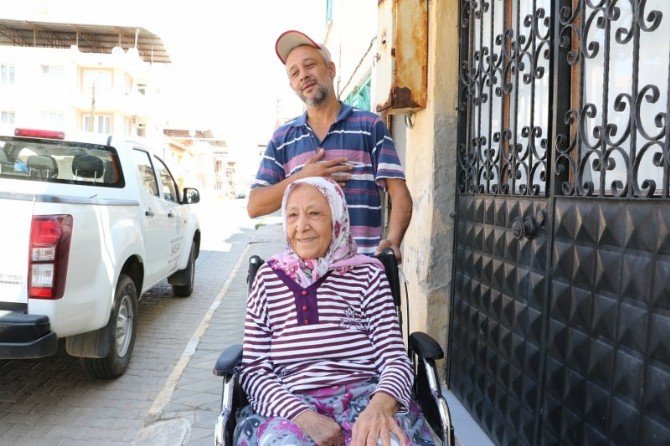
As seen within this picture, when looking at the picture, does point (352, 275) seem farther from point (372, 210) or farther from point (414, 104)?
point (414, 104)

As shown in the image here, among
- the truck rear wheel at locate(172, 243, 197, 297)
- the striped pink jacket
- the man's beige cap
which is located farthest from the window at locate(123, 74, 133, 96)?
the striped pink jacket

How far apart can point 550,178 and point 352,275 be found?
1074mm

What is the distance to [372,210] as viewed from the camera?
2.75m

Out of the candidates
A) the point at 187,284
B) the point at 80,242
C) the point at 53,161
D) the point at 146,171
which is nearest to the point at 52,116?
the point at 187,284

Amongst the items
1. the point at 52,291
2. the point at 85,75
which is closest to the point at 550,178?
the point at 52,291

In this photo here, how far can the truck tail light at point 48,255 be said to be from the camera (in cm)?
338

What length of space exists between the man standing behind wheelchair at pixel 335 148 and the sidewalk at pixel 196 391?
5.21ft

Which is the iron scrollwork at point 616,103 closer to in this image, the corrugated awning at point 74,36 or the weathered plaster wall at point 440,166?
the weathered plaster wall at point 440,166

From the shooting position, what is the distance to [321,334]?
2.02 m

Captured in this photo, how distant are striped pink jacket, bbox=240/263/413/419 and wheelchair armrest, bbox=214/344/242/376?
33mm

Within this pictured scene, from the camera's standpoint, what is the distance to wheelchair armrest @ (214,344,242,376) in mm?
1980

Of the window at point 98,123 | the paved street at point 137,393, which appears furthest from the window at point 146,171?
the window at point 98,123

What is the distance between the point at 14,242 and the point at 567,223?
3.04m

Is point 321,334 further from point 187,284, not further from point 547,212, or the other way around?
point 187,284
